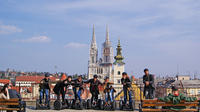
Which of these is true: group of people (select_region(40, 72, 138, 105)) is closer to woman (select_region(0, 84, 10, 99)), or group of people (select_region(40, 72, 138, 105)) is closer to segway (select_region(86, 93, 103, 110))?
segway (select_region(86, 93, 103, 110))

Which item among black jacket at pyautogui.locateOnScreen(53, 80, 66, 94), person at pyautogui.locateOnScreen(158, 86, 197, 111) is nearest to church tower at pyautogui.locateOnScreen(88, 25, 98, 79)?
black jacket at pyautogui.locateOnScreen(53, 80, 66, 94)

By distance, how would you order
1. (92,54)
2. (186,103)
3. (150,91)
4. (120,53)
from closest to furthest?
(186,103) < (150,91) < (120,53) < (92,54)

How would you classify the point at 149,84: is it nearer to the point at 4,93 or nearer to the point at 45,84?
the point at 45,84

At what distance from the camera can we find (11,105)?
32.8 feet

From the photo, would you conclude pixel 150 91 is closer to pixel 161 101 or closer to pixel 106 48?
pixel 161 101

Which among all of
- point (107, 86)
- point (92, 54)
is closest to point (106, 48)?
point (92, 54)

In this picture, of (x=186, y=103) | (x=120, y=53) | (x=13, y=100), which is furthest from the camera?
(x=120, y=53)

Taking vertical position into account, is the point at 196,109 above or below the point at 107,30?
below

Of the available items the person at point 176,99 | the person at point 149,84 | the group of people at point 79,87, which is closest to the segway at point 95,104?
the group of people at point 79,87

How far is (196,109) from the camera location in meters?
9.10

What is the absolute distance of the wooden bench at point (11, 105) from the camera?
975cm

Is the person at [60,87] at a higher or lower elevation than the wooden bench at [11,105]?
higher

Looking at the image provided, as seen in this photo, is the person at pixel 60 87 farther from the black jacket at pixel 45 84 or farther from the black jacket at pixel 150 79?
the black jacket at pixel 150 79

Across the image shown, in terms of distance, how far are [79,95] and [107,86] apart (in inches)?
51.4
